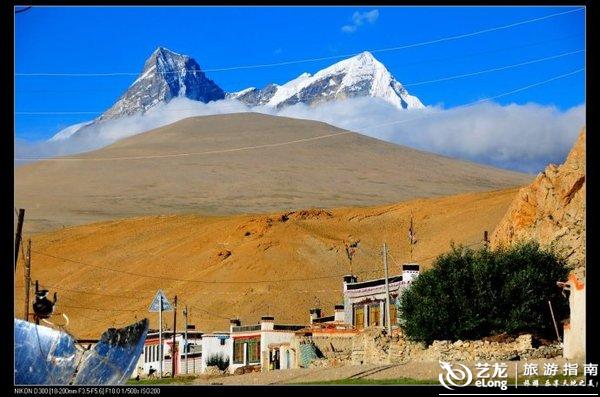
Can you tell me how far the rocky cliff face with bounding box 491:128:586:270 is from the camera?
47.6 meters

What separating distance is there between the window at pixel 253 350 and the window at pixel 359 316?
474 centimetres

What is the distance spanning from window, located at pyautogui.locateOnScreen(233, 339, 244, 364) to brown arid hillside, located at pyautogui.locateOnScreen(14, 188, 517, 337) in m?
17.5

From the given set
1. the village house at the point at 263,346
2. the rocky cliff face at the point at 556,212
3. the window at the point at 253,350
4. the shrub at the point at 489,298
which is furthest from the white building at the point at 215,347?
the shrub at the point at 489,298

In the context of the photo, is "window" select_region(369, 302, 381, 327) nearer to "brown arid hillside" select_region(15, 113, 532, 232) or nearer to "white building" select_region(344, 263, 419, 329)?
"white building" select_region(344, 263, 419, 329)

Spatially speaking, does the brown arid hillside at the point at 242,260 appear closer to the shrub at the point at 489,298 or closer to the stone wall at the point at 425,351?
the stone wall at the point at 425,351

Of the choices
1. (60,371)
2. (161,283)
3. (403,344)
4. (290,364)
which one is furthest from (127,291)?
(60,371)

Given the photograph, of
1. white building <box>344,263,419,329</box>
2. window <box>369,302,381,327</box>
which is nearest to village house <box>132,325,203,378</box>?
white building <box>344,263,419,329</box>

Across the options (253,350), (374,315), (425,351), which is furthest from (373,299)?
(425,351)

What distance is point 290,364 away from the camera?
5378cm

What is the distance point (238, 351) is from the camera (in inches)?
2367

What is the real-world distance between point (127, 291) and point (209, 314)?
18.1m

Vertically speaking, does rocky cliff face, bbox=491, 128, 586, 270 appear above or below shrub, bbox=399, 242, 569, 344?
above

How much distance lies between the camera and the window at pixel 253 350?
58.5 metres

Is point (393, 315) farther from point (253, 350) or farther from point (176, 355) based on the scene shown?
point (176, 355)
